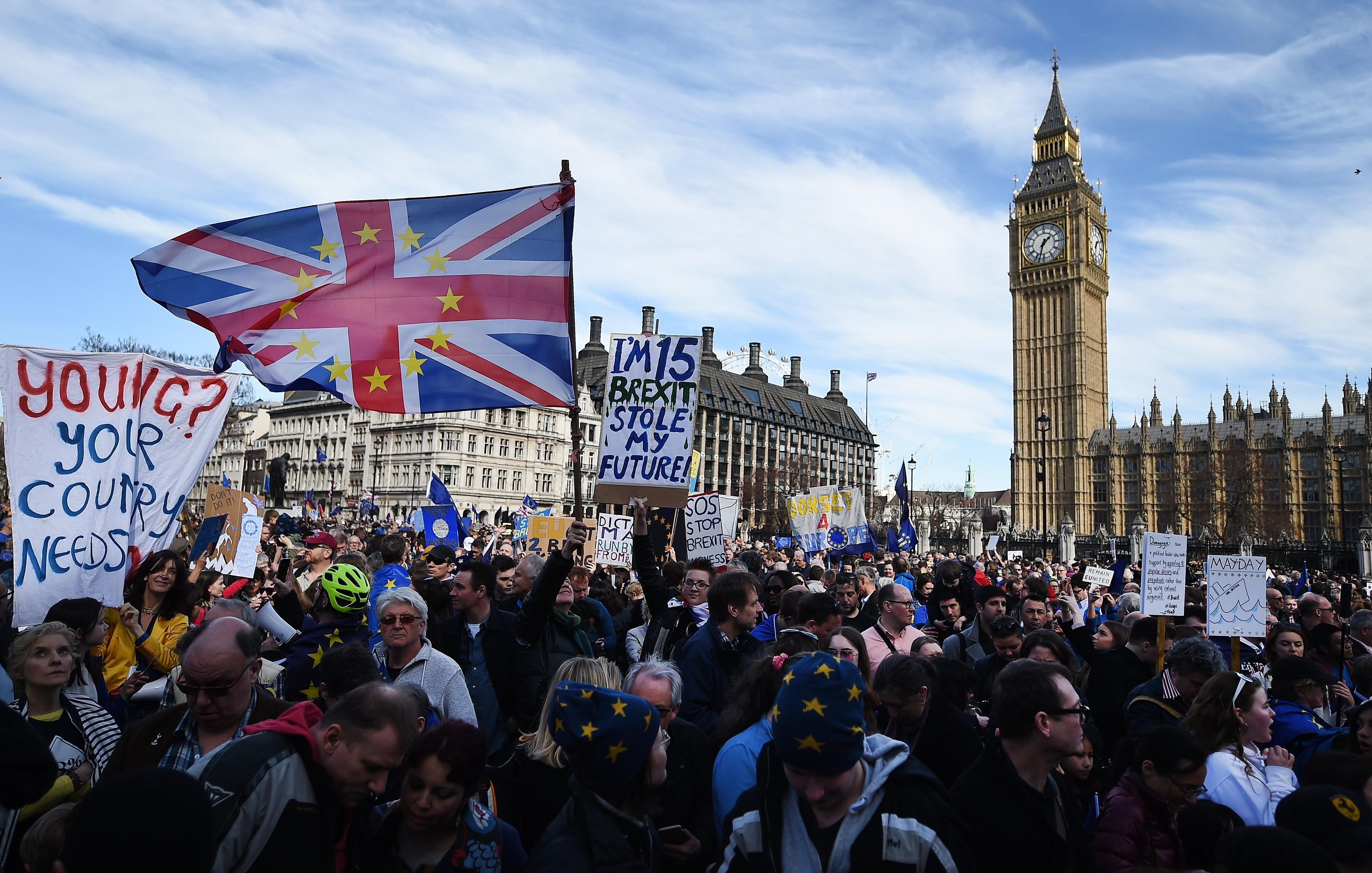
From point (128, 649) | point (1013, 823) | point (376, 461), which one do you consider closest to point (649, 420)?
point (128, 649)

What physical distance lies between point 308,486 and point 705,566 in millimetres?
92868

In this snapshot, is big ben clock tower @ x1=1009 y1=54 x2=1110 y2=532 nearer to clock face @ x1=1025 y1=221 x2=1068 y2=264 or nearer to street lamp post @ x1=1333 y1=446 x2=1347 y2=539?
clock face @ x1=1025 y1=221 x2=1068 y2=264

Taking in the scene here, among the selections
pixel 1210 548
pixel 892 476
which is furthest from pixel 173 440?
pixel 892 476

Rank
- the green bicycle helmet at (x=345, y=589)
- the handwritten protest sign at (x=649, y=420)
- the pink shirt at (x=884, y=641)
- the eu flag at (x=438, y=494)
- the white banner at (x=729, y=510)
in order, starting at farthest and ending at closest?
the white banner at (x=729, y=510)
the eu flag at (x=438, y=494)
the handwritten protest sign at (x=649, y=420)
the pink shirt at (x=884, y=641)
the green bicycle helmet at (x=345, y=589)

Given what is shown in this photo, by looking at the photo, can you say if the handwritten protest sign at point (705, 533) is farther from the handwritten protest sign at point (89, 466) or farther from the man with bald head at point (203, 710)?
the man with bald head at point (203, 710)

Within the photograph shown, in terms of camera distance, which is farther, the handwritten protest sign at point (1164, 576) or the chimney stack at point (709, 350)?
the chimney stack at point (709, 350)

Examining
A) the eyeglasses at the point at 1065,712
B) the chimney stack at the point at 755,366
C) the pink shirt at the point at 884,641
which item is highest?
the chimney stack at the point at 755,366

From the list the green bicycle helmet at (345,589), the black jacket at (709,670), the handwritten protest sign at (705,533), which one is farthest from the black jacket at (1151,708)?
the handwritten protest sign at (705,533)

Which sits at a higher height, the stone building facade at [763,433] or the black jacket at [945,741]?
the stone building facade at [763,433]

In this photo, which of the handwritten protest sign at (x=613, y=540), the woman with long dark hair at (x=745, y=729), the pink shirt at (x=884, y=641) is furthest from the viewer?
the handwritten protest sign at (x=613, y=540)

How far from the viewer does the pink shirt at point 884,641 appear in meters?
6.68

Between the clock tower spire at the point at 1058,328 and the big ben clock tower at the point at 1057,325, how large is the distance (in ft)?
0.33

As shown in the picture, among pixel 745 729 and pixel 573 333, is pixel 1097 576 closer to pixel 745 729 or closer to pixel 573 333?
pixel 573 333

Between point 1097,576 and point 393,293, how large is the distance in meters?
12.5
